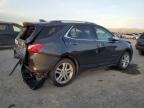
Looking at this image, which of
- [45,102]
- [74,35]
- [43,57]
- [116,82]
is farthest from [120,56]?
[45,102]

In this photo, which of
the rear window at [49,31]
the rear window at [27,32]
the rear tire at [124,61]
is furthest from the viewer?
the rear tire at [124,61]

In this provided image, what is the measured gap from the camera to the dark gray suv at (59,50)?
196 inches

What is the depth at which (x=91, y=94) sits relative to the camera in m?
4.85

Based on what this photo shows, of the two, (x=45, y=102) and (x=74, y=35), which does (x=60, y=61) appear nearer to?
(x=74, y=35)

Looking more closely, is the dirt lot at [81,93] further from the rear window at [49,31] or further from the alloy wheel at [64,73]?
the rear window at [49,31]

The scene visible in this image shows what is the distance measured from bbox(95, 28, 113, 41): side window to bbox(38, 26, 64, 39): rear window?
1426mm

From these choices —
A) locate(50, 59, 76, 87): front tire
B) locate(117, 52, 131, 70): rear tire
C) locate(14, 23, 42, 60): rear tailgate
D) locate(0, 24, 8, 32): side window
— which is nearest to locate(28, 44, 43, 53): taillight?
locate(14, 23, 42, 60): rear tailgate

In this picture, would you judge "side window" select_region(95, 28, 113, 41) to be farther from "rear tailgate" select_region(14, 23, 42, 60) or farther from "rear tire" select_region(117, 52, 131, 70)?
"rear tailgate" select_region(14, 23, 42, 60)

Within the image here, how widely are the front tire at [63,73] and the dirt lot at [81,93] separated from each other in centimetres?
17

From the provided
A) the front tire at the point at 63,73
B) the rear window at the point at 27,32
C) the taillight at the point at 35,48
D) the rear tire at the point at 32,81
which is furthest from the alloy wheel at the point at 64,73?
the rear window at the point at 27,32

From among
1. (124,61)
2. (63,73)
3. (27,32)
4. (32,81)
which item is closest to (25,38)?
(27,32)

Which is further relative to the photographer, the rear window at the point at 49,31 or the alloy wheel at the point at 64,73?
the alloy wheel at the point at 64,73

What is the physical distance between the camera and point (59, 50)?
5148 millimetres

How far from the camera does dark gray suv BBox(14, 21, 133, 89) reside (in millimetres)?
4969
